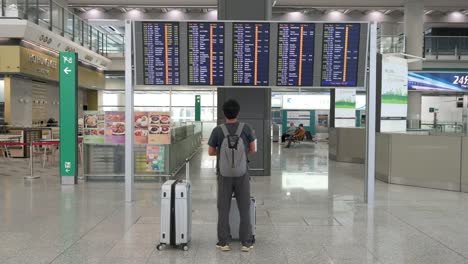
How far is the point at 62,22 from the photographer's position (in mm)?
18766

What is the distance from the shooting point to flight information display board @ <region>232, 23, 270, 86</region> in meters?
8.14

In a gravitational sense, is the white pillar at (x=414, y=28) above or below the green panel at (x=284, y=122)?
above

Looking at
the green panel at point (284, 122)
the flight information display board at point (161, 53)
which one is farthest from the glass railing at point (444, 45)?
the flight information display board at point (161, 53)

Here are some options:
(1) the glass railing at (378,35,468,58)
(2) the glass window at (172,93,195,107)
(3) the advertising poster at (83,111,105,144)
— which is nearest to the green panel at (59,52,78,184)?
(3) the advertising poster at (83,111,105,144)

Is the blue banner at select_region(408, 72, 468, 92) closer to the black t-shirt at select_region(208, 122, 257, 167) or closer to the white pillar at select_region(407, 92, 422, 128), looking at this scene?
the white pillar at select_region(407, 92, 422, 128)

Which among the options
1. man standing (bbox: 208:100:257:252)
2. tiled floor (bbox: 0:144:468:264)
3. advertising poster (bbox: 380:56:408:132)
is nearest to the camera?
tiled floor (bbox: 0:144:468:264)

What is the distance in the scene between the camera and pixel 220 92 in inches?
463

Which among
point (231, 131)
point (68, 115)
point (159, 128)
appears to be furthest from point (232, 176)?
point (68, 115)

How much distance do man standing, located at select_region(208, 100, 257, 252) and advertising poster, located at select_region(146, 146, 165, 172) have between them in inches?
216

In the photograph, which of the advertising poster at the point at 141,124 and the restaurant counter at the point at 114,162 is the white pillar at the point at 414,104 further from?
the advertising poster at the point at 141,124

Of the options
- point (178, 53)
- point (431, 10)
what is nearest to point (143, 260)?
point (178, 53)

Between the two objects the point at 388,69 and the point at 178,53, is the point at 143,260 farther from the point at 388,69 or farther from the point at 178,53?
the point at 388,69

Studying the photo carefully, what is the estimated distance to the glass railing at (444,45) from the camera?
24828 mm

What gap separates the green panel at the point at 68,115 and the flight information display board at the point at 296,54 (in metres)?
4.51
